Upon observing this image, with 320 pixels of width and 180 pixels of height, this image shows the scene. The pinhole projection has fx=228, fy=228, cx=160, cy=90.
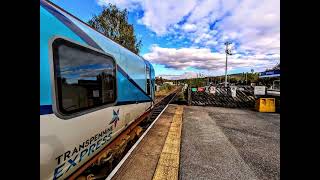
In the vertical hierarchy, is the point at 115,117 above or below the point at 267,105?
above

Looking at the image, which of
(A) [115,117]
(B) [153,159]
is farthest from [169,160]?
(A) [115,117]

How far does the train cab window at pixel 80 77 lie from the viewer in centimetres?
316

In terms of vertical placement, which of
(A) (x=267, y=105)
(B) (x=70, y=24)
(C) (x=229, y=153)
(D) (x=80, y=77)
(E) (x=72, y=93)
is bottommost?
(C) (x=229, y=153)

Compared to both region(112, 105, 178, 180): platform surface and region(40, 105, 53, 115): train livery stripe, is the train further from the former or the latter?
region(112, 105, 178, 180): platform surface

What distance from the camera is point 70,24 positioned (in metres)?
3.65

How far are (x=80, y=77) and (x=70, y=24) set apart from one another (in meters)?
0.86

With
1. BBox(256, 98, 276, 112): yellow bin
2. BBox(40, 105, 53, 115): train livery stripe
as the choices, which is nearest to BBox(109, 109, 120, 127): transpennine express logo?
BBox(40, 105, 53, 115): train livery stripe

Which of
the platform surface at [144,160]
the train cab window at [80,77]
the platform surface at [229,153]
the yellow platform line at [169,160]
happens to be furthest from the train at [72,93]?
the platform surface at [229,153]

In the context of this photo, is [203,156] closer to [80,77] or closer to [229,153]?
[229,153]

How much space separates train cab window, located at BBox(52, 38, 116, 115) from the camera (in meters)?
3.16

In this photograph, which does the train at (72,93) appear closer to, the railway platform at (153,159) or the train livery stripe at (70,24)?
the train livery stripe at (70,24)

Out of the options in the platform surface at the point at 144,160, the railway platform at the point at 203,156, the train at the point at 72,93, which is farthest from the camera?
the railway platform at the point at 203,156

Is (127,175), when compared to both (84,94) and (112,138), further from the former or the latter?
(84,94)
